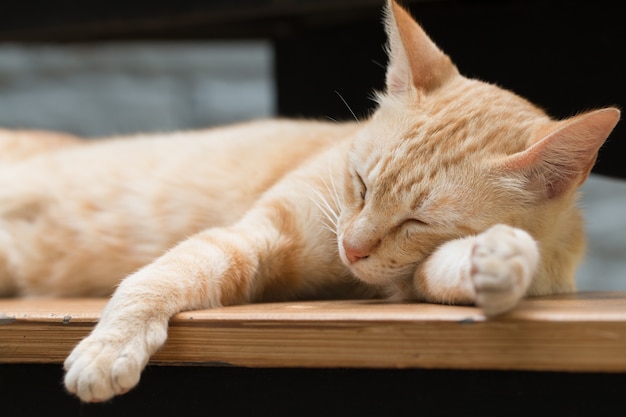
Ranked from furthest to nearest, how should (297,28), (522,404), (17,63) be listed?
(17,63)
(297,28)
(522,404)

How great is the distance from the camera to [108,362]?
1.20 m

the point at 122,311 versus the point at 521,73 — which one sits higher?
the point at 521,73

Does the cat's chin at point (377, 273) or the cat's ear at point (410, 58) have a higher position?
the cat's ear at point (410, 58)

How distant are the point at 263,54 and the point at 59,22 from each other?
157 cm

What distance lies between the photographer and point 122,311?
51.3 inches

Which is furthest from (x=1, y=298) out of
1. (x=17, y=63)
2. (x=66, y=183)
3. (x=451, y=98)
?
(x=17, y=63)

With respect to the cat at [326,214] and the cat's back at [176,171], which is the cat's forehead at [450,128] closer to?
the cat at [326,214]

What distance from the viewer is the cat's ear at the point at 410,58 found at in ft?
5.34

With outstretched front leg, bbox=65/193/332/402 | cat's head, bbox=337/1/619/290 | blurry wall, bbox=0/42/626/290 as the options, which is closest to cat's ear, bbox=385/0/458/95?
cat's head, bbox=337/1/619/290

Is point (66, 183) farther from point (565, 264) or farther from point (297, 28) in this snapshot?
point (565, 264)

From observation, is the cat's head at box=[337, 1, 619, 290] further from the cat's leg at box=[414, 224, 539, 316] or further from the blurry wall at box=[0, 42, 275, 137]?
the blurry wall at box=[0, 42, 275, 137]

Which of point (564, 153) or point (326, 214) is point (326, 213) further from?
point (564, 153)

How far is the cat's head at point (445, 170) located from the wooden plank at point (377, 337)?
16 centimetres

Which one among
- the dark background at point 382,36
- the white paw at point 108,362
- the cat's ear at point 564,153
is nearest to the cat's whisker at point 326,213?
the cat's ear at point 564,153
